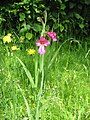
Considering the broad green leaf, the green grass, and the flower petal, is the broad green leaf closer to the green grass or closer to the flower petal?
the green grass

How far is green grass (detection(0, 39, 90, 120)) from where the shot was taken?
232 centimetres

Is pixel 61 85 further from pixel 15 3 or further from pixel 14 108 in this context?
pixel 15 3

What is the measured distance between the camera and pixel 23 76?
283 centimetres

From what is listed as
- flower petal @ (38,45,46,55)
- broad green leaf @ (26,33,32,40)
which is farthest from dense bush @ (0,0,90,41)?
flower petal @ (38,45,46,55)

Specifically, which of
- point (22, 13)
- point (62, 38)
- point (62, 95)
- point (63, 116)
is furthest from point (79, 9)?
point (63, 116)

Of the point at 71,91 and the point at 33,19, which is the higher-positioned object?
the point at 33,19

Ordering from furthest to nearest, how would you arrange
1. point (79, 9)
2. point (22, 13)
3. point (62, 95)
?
point (79, 9) < point (22, 13) < point (62, 95)

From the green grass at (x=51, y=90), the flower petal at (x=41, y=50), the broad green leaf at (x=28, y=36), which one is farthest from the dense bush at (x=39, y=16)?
the flower petal at (x=41, y=50)

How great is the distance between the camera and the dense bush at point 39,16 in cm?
385

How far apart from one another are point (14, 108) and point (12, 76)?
53cm

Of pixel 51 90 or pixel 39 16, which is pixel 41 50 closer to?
pixel 51 90

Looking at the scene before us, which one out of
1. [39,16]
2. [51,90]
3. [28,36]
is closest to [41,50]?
[51,90]

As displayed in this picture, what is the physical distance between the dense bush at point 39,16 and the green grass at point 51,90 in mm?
577

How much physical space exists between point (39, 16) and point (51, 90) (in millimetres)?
1454
